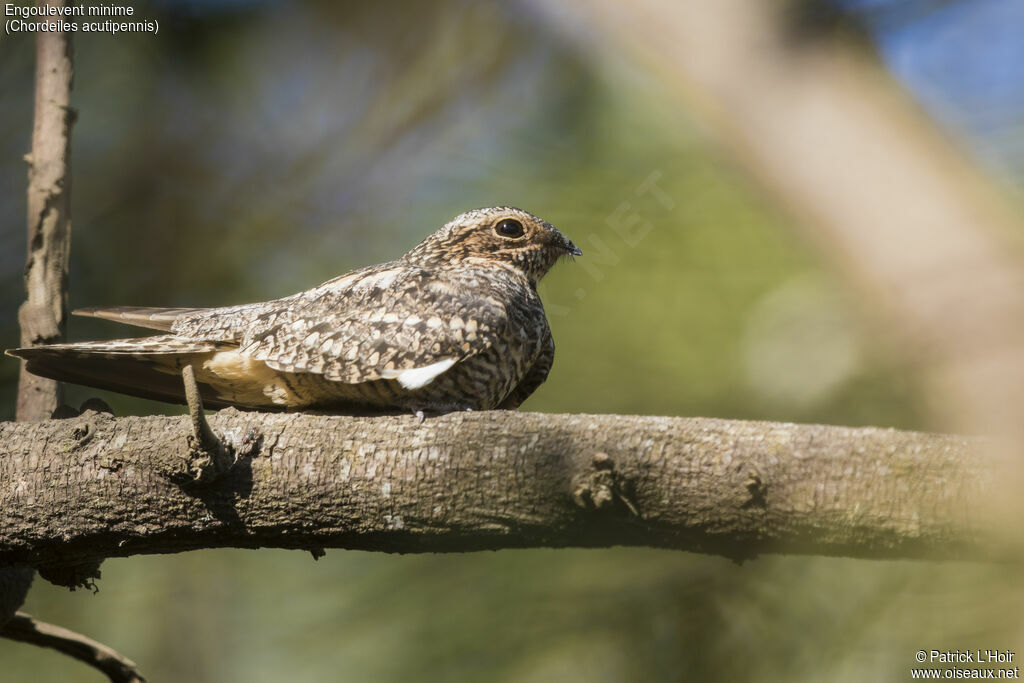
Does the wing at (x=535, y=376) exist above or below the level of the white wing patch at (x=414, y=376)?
above

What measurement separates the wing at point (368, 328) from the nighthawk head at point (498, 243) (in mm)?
505

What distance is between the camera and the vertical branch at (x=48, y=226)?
259 centimetres

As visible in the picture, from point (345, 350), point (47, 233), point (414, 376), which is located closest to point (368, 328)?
point (345, 350)

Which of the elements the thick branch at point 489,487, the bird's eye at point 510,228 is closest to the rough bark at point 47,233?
the thick branch at point 489,487

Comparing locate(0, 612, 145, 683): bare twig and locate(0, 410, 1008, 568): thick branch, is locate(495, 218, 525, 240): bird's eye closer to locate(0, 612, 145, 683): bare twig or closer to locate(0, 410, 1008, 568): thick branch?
locate(0, 410, 1008, 568): thick branch

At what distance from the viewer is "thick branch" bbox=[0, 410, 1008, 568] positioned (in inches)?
57.7

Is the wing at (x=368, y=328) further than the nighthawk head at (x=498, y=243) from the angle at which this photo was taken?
No

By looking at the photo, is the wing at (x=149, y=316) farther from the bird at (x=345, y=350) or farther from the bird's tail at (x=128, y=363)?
the bird's tail at (x=128, y=363)

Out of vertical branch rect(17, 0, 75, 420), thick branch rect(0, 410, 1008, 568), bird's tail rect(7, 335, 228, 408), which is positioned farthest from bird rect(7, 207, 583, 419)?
thick branch rect(0, 410, 1008, 568)

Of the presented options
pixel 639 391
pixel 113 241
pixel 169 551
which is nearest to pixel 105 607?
pixel 169 551

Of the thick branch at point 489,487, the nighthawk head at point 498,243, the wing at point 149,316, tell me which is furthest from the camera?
the nighthawk head at point 498,243

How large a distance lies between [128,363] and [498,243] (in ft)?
4.23

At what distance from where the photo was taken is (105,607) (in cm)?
289

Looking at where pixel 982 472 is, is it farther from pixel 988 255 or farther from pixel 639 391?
pixel 639 391
